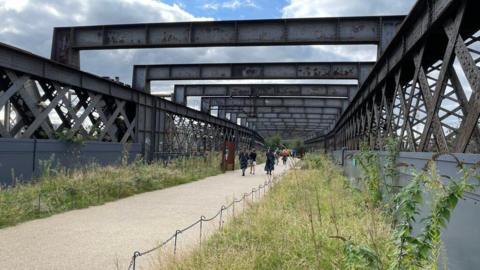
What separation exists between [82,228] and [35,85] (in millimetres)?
9108

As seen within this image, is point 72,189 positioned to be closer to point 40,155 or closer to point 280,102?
point 40,155

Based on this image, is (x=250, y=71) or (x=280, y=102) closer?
(x=250, y=71)

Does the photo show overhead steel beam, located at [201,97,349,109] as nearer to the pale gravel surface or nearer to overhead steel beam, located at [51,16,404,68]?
overhead steel beam, located at [51,16,404,68]

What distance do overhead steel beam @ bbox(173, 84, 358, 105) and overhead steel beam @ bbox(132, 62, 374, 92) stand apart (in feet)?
21.9

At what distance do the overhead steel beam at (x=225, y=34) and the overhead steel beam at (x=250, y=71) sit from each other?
611 cm

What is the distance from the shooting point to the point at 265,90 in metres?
31.2

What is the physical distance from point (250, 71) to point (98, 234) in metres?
18.3

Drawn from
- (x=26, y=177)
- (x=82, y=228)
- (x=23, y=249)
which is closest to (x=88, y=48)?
(x=26, y=177)

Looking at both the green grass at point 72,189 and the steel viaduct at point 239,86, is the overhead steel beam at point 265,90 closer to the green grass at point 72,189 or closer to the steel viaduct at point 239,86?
the steel viaduct at point 239,86

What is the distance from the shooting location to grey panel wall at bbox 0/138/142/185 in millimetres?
Answer: 11594

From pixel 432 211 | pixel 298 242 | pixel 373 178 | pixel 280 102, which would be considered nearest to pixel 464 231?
pixel 432 211

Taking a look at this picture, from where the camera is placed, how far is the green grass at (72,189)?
8.64 metres

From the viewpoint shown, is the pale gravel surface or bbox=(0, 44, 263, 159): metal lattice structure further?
bbox=(0, 44, 263, 159): metal lattice structure

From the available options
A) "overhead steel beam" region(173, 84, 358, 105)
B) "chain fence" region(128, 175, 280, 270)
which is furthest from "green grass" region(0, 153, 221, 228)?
"overhead steel beam" region(173, 84, 358, 105)
